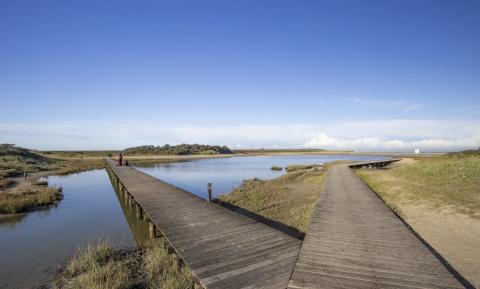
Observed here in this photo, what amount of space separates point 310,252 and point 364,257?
3.35ft

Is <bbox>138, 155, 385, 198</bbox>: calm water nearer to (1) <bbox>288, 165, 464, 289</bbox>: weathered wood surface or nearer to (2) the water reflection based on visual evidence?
(2) the water reflection

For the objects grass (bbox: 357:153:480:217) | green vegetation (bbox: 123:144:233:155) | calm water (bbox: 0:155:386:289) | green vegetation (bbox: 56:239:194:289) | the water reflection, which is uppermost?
green vegetation (bbox: 123:144:233:155)

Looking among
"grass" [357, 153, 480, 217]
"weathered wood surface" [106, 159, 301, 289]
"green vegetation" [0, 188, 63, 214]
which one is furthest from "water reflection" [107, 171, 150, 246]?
"grass" [357, 153, 480, 217]

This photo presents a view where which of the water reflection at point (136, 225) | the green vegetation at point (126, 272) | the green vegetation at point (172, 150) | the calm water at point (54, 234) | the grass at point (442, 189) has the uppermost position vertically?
the green vegetation at point (172, 150)

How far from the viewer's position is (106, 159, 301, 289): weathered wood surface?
4508 mm

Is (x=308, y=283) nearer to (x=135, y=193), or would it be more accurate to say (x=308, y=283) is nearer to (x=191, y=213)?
(x=191, y=213)

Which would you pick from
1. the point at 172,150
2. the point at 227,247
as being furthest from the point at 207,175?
the point at 172,150

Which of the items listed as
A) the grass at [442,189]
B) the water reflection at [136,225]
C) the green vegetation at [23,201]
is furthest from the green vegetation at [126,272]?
the grass at [442,189]

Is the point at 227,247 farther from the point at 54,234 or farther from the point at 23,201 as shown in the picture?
the point at 23,201

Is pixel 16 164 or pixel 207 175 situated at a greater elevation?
pixel 16 164

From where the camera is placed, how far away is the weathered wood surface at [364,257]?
4301 millimetres

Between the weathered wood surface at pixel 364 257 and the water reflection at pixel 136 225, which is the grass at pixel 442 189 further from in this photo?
the water reflection at pixel 136 225

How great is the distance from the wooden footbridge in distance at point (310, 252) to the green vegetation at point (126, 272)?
2.26 feet

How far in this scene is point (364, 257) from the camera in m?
5.27
